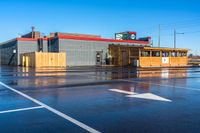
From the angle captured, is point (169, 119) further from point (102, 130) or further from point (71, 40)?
point (71, 40)

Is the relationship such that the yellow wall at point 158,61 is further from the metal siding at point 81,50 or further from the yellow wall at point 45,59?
the yellow wall at point 45,59

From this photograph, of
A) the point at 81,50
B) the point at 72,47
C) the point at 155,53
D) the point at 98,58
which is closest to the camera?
the point at 72,47

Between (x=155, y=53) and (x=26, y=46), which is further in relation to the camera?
(x=26, y=46)

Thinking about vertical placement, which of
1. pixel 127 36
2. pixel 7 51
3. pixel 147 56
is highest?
pixel 127 36

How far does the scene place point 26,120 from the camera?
6.09m

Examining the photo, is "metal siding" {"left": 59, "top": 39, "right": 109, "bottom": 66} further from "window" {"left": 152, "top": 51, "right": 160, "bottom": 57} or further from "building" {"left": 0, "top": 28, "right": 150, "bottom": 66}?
"window" {"left": 152, "top": 51, "right": 160, "bottom": 57}

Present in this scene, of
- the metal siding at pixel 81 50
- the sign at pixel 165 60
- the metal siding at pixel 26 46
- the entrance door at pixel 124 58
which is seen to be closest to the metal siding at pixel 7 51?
the metal siding at pixel 26 46

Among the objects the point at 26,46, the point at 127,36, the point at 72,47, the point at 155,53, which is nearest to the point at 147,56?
the point at 155,53

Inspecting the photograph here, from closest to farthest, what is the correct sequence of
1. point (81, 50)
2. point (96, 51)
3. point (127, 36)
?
1. point (81, 50)
2. point (96, 51)
3. point (127, 36)

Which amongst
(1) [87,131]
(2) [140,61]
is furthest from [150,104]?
(2) [140,61]

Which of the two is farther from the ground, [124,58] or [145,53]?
[145,53]

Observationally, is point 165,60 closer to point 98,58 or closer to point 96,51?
point 98,58

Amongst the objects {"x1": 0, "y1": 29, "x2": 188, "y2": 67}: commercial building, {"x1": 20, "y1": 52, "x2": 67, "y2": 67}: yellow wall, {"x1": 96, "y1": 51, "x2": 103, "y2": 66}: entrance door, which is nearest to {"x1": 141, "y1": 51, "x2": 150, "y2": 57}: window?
{"x1": 0, "y1": 29, "x2": 188, "y2": 67}: commercial building

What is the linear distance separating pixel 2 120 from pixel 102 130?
2519 mm
